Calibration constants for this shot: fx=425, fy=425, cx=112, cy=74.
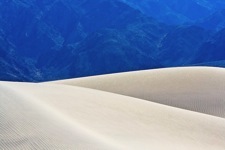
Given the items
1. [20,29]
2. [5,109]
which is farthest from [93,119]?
[20,29]

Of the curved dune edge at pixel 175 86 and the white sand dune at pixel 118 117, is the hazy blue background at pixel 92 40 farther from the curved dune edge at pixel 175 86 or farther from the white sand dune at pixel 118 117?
the white sand dune at pixel 118 117

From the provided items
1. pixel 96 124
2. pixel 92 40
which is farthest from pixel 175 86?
pixel 92 40

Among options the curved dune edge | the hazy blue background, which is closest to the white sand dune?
the curved dune edge

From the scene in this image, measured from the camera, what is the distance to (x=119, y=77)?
1042cm

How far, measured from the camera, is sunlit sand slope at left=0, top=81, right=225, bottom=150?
3.80 metres

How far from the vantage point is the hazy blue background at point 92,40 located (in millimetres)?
78688

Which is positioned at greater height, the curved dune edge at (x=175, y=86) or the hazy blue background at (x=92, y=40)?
the hazy blue background at (x=92, y=40)

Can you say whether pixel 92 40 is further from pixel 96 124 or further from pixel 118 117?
pixel 96 124

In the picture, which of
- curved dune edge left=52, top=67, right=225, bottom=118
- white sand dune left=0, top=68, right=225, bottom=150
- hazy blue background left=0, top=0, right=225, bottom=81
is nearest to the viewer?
white sand dune left=0, top=68, right=225, bottom=150

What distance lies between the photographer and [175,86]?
9688 millimetres

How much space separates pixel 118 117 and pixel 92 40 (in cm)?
8094

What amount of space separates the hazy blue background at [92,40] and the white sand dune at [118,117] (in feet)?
176

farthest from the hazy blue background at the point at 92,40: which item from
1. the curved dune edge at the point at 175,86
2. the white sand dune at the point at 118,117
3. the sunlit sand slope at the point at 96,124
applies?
the sunlit sand slope at the point at 96,124

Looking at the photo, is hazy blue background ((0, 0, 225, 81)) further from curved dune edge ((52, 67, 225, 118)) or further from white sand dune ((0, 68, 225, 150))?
white sand dune ((0, 68, 225, 150))
